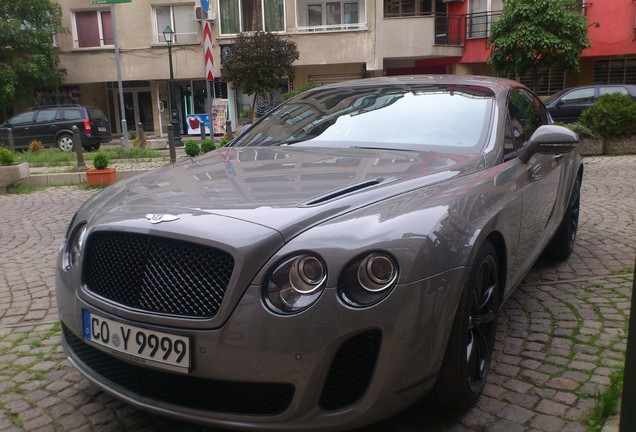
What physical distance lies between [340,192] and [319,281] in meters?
0.52

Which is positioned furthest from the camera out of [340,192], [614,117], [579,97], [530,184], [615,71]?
[615,71]

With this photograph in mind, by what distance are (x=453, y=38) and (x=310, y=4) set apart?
653cm

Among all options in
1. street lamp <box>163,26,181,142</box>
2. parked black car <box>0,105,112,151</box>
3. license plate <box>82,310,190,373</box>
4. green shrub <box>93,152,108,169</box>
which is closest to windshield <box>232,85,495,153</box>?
license plate <box>82,310,190,373</box>

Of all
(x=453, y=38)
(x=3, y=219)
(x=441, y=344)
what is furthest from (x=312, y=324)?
(x=453, y=38)

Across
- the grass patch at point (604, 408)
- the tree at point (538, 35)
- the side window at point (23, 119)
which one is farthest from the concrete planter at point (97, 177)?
the tree at point (538, 35)

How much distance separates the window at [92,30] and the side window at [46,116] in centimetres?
767

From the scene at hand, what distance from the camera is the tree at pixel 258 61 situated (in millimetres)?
21391

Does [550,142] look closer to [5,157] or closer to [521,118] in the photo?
[521,118]

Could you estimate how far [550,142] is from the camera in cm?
304

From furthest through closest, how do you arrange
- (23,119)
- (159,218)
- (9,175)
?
1. (23,119)
2. (9,175)
3. (159,218)

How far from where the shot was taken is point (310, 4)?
25.1 meters

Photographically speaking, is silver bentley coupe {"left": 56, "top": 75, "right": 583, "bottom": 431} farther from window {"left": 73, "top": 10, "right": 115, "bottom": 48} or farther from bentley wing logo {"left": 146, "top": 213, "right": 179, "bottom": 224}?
window {"left": 73, "top": 10, "right": 115, "bottom": 48}

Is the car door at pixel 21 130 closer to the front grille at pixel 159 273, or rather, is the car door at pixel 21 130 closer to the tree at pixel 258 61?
the tree at pixel 258 61

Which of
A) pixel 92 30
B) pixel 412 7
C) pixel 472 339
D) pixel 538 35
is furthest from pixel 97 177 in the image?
pixel 412 7
